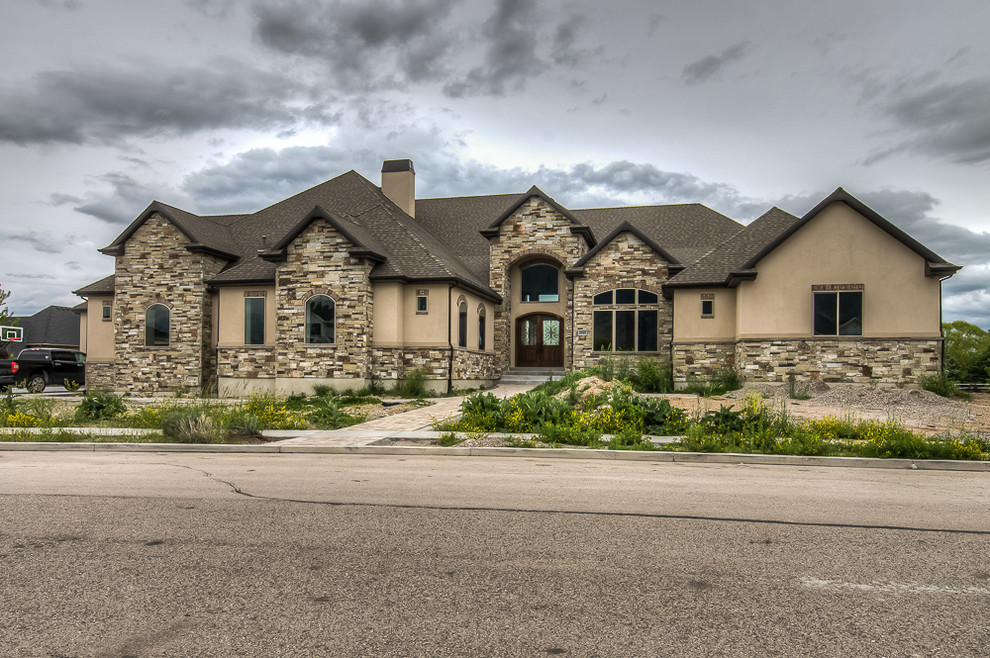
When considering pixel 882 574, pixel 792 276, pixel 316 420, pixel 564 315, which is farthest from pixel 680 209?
pixel 882 574

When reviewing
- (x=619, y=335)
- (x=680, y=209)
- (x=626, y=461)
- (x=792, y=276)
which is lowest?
(x=626, y=461)

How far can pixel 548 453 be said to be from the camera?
448 inches

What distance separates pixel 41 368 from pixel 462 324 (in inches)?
795

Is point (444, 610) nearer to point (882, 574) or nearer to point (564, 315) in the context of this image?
point (882, 574)

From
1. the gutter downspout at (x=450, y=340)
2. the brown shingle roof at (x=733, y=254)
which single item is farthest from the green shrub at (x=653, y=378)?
the gutter downspout at (x=450, y=340)

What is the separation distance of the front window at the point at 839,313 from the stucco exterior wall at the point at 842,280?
20 centimetres

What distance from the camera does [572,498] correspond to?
7457 mm

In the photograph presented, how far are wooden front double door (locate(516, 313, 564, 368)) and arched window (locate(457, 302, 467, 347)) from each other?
5.34 m

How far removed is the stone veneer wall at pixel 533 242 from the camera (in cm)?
3019

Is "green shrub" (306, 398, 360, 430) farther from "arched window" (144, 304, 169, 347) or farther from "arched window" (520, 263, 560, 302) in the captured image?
"arched window" (520, 263, 560, 302)

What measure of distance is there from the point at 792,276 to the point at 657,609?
21.1 m

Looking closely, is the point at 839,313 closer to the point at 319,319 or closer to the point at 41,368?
the point at 319,319

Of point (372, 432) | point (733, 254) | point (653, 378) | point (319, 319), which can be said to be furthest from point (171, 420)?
point (733, 254)

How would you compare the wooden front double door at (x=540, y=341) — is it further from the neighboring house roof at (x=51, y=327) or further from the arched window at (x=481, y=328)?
the neighboring house roof at (x=51, y=327)
